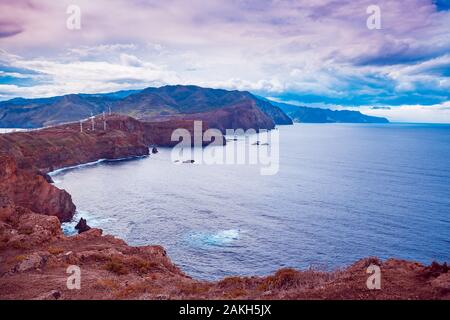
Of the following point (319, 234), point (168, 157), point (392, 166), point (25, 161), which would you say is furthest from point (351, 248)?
point (168, 157)

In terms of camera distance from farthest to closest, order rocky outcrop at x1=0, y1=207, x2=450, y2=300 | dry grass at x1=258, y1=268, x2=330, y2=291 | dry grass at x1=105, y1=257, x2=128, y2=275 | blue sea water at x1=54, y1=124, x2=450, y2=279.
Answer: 1. blue sea water at x1=54, y1=124, x2=450, y2=279
2. dry grass at x1=105, y1=257, x2=128, y2=275
3. dry grass at x1=258, y1=268, x2=330, y2=291
4. rocky outcrop at x1=0, y1=207, x2=450, y2=300

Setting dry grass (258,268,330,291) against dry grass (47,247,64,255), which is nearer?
dry grass (258,268,330,291)

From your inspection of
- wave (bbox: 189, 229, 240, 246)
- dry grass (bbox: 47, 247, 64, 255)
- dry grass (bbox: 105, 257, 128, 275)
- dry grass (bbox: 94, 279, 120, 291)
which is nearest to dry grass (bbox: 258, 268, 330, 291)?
dry grass (bbox: 94, 279, 120, 291)

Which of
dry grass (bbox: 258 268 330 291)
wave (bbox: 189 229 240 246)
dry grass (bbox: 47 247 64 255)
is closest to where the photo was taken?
dry grass (bbox: 258 268 330 291)

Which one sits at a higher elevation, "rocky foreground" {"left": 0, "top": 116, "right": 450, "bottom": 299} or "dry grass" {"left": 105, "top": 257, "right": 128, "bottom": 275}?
"rocky foreground" {"left": 0, "top": 116, "right": 450, "bottom": 299}

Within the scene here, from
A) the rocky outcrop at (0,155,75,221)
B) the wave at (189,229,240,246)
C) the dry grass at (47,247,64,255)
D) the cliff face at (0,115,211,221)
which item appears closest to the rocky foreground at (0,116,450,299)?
the dry grass at (47,247,64,255)

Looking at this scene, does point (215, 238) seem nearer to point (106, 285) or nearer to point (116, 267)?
point (116, 267)

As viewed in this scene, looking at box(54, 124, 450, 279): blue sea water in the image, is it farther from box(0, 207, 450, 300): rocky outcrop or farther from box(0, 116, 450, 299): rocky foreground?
box(0, 207, 450, 300): rocky outcrop

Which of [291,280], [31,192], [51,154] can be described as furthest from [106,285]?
[51,154]
